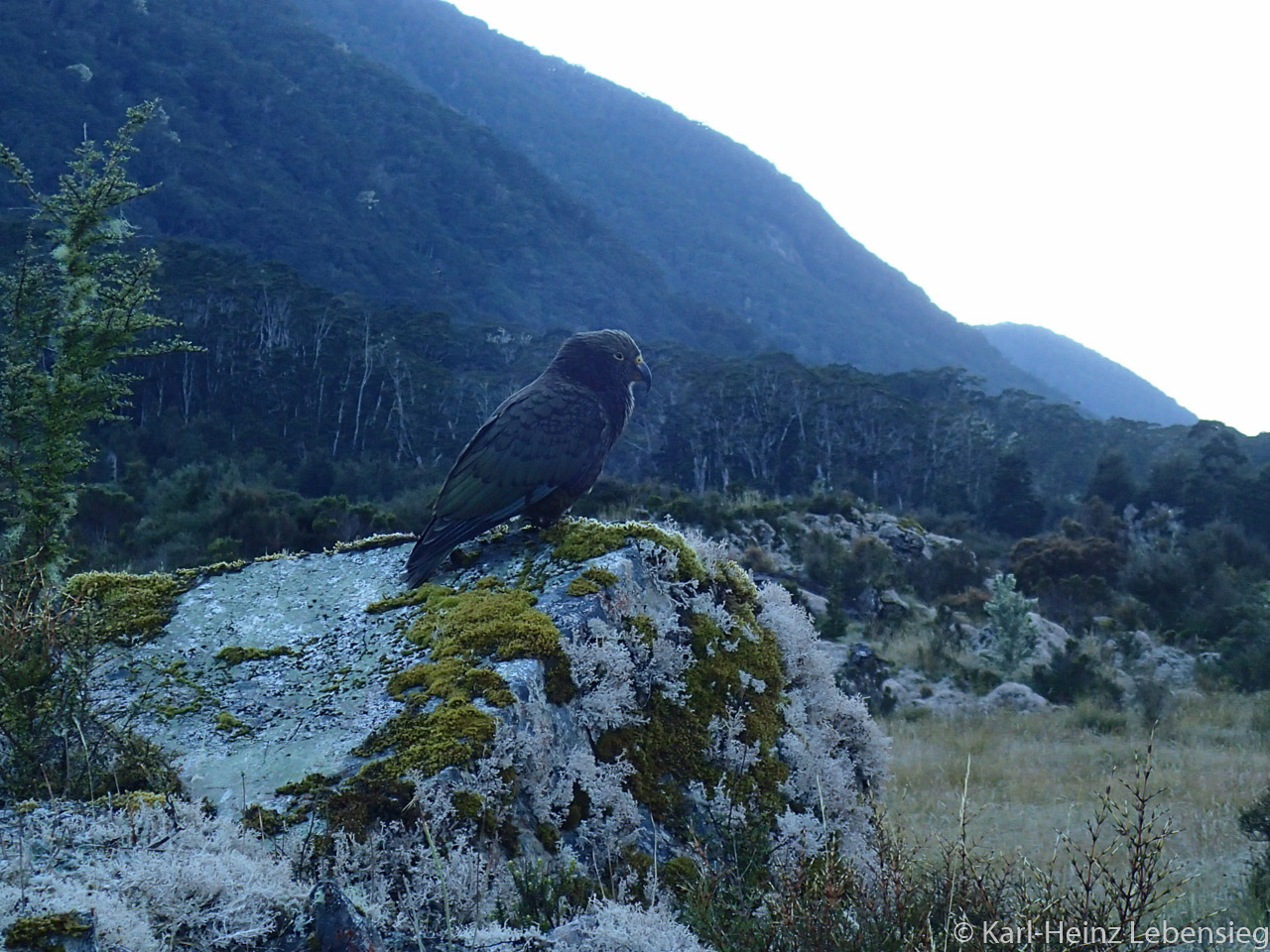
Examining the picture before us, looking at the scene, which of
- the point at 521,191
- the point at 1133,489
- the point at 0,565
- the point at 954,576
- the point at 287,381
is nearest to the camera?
the point at 0,565

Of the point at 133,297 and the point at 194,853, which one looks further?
the point at 133,297

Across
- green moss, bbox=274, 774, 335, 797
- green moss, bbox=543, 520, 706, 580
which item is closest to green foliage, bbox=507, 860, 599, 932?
green moss, bbox=274, 774, 335, 797

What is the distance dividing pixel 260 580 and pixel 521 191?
90804 mm

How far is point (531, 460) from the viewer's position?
3.87 meters

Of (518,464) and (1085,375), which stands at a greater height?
(1085,375)

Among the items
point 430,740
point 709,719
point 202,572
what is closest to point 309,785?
point 430,740

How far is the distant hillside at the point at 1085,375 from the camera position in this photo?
5197 inches

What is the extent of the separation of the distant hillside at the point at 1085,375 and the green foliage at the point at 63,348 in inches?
5283

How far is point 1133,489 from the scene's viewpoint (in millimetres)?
29891

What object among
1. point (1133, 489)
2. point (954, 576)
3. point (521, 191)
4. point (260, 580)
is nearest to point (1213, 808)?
point (260, 580)

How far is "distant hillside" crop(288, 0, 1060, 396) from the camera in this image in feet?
357

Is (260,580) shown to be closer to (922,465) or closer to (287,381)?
(287,381)

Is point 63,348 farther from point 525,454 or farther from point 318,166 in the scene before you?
point 318,166

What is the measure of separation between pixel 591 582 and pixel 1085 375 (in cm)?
16218
